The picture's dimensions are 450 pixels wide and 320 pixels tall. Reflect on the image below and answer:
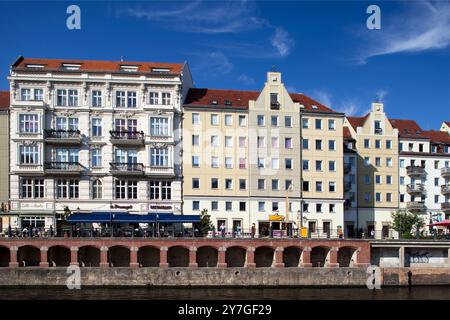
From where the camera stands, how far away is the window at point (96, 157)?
70375 millimetres

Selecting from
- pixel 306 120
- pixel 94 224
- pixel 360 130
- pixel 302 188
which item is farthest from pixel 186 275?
pixel 360 130

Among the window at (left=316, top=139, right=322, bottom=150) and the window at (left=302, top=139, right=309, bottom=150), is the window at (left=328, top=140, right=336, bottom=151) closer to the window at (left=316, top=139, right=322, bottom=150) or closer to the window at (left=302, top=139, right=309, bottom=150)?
the window at (left=316, top=139, right=322, bottom=150)

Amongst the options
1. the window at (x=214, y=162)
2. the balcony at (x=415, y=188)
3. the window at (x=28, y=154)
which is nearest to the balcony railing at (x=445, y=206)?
the balcony at (x=415, y=188)

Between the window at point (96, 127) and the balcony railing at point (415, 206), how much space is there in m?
45.5

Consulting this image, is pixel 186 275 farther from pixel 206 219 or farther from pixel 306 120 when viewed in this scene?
pixel 306 120

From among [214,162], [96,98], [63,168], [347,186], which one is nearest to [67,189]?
[63,168]

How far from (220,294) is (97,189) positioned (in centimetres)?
2493

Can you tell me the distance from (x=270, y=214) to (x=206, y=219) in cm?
943

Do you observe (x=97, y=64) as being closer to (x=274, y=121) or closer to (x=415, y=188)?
(x=274, y=121)

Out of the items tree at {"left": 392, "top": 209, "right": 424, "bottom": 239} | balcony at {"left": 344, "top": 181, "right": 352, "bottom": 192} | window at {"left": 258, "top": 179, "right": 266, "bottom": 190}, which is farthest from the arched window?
tree at {"left": 392, "top": 209, "right": 424, "bottom": 239}

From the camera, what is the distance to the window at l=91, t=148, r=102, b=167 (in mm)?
70375

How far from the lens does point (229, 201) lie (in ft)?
241

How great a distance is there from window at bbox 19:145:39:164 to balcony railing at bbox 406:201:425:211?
5222cm

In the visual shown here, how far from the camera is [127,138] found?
7031 cm
